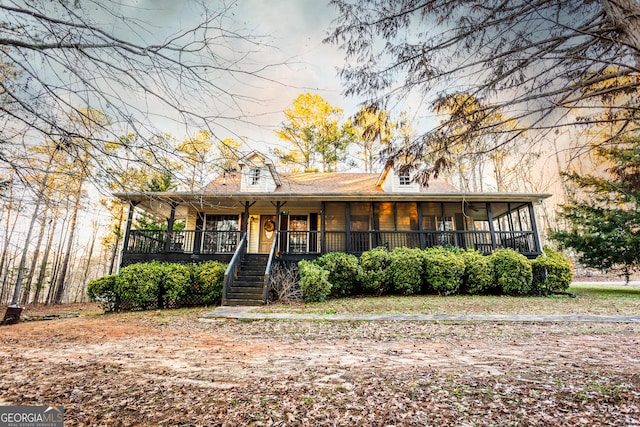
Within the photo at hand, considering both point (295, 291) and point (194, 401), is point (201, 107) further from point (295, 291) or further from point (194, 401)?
point (295, 291)

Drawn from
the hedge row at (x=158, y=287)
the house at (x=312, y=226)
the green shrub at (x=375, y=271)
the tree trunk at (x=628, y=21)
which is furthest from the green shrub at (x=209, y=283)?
the tree trunk at (x=628, y=21)

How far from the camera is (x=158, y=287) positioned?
10102mm

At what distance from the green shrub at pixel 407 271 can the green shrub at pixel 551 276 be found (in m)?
4.39

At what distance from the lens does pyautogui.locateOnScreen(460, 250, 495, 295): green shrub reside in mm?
10664

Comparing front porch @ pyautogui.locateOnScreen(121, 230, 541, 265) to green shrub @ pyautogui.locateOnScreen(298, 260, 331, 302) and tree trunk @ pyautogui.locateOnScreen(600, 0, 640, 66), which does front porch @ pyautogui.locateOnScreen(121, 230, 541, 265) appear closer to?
green shrub @ pyautogui.locateOnScreen(298, 260, 331, 302)

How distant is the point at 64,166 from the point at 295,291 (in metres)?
8.60

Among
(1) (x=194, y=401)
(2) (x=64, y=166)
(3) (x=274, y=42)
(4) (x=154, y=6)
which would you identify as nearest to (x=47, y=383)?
(1) (x=194, y=401)

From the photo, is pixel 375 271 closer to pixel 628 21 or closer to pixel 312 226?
pixel 312 226

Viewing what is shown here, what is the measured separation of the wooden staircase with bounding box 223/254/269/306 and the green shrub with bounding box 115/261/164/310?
2508 mm

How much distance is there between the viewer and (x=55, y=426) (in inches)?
88.9

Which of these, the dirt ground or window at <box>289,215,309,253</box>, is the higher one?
window at <box>289,215,309,253</box>

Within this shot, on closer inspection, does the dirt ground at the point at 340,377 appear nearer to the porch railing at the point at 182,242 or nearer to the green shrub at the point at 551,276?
the green shrub at the point at 551,276

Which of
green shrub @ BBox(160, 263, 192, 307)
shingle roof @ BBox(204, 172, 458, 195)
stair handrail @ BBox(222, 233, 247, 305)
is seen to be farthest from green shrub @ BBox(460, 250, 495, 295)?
green shrub @ BBox(160, 263, 192, 307)

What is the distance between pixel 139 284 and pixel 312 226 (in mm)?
8119
